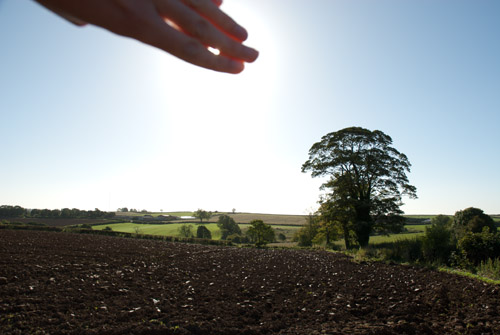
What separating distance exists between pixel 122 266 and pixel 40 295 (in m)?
6.36

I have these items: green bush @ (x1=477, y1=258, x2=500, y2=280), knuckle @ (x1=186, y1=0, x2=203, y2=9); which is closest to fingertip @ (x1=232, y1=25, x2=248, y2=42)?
knuckle @ (x1=186, y1=0, x2=203, y2=9)

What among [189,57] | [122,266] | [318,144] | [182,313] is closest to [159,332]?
[182,313]

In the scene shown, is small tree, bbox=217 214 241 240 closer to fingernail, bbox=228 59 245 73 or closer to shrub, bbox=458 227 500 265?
shrub, bbox=458 227 500 265

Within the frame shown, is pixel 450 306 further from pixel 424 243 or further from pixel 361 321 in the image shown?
pixel 424 243

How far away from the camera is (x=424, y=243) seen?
717 inches

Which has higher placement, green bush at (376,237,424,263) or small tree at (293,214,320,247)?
green bush at (376,237,424,263)

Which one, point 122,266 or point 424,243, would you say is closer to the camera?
point 122,266

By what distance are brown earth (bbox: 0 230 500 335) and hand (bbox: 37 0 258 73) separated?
693 cm

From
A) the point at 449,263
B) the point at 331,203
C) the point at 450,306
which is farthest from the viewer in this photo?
the point at 331,203

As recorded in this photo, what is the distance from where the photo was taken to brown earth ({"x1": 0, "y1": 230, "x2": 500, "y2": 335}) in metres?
6.70

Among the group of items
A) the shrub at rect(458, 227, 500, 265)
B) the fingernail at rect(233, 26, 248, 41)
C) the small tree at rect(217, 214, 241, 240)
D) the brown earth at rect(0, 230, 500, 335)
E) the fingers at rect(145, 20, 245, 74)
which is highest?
the fingernail at rect(233, 26, 248, 41)

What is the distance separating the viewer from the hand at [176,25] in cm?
66

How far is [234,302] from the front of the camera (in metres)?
9.02

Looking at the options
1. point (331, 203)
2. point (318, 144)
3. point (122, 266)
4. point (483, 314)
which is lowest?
point (122, 266)
